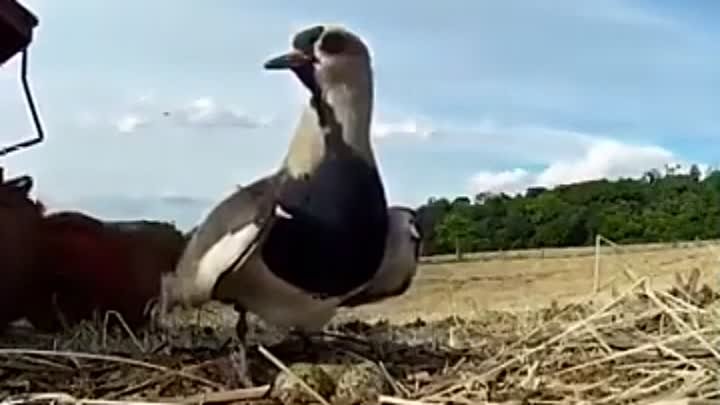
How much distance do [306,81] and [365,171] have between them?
140 millimetres

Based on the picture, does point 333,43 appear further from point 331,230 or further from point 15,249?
point 15,249

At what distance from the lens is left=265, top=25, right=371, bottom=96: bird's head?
1.71 meters

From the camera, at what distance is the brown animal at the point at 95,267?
238 cm

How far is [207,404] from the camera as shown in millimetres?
1396

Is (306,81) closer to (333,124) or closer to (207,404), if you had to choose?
(333,124)

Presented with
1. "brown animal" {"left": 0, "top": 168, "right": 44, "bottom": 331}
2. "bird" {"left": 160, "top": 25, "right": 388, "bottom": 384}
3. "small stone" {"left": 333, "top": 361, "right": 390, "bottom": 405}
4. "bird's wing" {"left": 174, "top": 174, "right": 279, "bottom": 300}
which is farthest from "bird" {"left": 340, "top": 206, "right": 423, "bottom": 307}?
"brown animal" {"left": 0, "top": 168, "right": 44, "bottom": 331}

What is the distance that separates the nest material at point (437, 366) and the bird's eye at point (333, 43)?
1.29 feet

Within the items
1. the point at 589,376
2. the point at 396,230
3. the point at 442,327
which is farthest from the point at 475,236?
the point at 589,376

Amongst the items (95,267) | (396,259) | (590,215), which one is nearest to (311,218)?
(396,259)

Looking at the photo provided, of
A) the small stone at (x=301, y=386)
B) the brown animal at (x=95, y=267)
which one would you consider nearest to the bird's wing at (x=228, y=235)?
the small stone at (x=301, y=386)

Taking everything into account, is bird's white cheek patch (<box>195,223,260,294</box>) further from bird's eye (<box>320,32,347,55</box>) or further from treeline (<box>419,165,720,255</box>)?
treeline (<box>419,165,720,255</box>)

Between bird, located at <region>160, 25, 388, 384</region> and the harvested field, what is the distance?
8cm

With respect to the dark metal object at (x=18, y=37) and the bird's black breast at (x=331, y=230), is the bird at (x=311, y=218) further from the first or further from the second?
the dark metal object at (x=18, y=37)

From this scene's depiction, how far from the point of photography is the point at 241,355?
1584 millimetres
